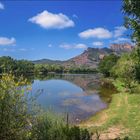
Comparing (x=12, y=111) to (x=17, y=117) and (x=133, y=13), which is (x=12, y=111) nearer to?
(x=17, y=117)

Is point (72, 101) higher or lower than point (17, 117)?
lower

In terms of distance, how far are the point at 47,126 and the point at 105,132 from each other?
890 cm

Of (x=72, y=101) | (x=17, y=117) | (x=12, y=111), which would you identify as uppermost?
(x=12, y=111)

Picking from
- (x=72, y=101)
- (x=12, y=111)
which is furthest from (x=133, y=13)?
(x=72, y=101)

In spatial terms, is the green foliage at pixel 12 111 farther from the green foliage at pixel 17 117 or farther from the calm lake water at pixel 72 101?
the calm lake water at pixel 72 101

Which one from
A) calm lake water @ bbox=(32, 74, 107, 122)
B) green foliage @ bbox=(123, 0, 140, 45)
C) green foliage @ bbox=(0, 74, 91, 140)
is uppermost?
green foliage @ bbox=(123, 0, 140, 45)

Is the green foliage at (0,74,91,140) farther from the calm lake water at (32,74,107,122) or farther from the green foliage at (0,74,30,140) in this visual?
the calm lake water at (32,74,107,122)

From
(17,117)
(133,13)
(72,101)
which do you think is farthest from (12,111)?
(72,101)

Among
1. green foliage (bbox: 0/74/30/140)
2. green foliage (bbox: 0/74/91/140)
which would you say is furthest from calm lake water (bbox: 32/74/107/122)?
green foliage (bbox: 0/74/30/140)

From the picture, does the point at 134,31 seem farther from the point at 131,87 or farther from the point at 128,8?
the point at 131,87

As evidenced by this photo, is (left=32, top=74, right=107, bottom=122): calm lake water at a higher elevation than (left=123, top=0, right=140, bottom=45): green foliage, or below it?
below

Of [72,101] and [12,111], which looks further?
[72,101]

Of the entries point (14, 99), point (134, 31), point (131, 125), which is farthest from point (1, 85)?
point (131, 125)

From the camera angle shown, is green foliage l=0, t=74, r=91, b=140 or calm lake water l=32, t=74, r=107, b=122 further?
calm lake water l=32, t=74, r=107, b=122
